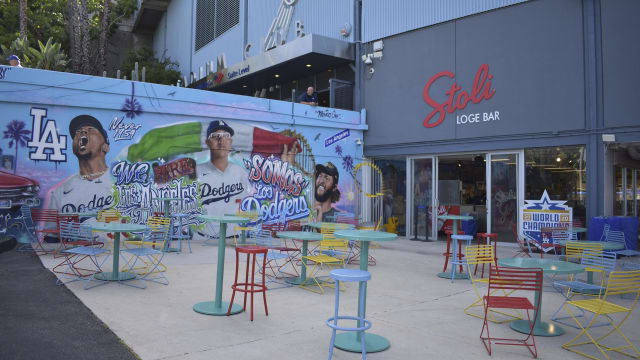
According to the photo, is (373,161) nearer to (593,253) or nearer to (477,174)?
(477,174)

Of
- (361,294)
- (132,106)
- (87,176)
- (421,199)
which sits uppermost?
(132,106)

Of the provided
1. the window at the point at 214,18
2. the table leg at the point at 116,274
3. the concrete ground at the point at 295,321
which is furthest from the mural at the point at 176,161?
the window at the point at 214,18

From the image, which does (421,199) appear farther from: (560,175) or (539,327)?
(539,327)

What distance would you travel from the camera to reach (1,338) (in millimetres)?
4305

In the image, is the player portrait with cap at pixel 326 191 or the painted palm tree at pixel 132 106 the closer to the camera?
the painted palm tree at pixel 132 106

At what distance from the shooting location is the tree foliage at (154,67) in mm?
26609

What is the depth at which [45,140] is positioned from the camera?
10297 mm

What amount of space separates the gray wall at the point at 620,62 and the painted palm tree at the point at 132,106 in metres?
11.0

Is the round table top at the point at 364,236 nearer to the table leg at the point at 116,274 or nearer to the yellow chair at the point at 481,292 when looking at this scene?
the yellow chair at the point at 481,292

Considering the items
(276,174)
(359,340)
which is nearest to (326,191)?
(276,174)

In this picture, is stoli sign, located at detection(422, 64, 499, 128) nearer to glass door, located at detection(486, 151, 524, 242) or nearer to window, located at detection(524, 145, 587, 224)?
glass door, located at detection(486, 151, 524, 242)

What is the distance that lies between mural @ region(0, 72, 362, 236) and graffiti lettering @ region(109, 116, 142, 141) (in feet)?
0.08

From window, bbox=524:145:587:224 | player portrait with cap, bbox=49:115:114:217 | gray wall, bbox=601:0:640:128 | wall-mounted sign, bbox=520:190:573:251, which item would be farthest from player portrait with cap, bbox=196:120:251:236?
gray wall, bbox=601:0:640:128

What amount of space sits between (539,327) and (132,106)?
9.97 meters
